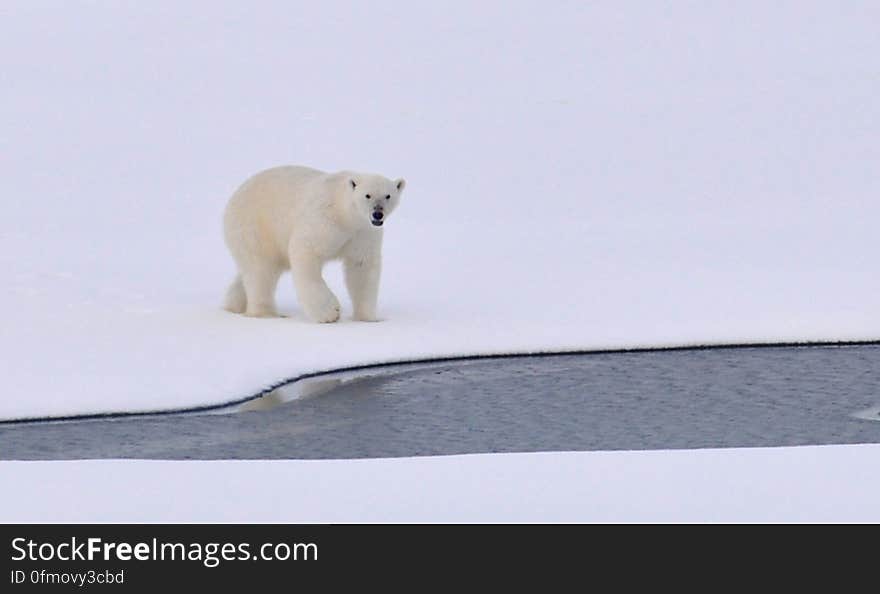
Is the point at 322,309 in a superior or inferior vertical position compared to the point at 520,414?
superior

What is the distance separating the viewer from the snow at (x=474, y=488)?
5098mm

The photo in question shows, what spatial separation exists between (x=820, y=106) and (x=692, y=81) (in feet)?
4.64

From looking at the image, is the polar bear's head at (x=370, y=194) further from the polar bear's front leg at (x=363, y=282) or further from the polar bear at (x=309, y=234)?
the polar bear's front leg at (x=363, y=282)

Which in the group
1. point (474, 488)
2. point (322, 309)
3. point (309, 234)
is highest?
point (309, 234)

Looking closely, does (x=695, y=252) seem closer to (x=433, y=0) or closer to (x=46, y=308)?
(x=46, y=308)

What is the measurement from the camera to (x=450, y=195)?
46.3 ft

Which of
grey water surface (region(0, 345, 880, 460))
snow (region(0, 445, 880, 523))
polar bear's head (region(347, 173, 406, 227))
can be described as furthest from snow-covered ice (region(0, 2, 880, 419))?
snow (region(0, 445, 880, 523))

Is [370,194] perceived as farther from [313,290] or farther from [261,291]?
[261,291]

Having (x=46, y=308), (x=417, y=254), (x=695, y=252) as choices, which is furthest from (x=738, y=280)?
(x=46, y=308)

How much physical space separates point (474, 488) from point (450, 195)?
8751 millimetres

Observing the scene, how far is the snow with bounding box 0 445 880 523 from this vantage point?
16.7 feet

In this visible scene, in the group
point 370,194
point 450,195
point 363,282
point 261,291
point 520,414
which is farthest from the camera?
point 450,195

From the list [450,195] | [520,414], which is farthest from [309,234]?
[450,195]
